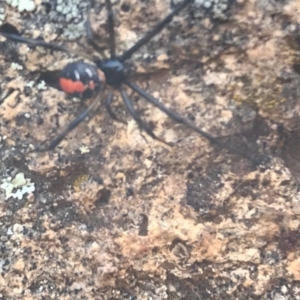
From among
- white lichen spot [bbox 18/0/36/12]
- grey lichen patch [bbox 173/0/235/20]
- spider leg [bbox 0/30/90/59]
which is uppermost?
white lichen spot [bbox 18/0/36/12]

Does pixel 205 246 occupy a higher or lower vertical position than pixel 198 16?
lower

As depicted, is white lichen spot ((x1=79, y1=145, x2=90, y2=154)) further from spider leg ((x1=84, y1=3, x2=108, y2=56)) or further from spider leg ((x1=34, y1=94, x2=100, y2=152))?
spider leg ((x1=84, y1=3, x2=108, y2=56))

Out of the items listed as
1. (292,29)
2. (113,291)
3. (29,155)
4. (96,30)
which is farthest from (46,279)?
(292,29)

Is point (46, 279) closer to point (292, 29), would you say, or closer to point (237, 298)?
point (237, 298)

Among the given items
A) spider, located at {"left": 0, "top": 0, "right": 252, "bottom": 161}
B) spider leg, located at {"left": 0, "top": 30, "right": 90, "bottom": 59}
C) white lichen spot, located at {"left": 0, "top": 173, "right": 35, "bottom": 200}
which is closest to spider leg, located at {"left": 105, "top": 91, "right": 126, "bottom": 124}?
spider, located at {"left": 0, "top": 0, "right": 252, "bottom": 161}

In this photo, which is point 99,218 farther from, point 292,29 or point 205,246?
point 292,29

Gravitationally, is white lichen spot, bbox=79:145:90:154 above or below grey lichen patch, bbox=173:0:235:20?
below

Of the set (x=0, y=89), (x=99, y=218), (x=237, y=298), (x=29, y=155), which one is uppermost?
(x=0, y=89)
